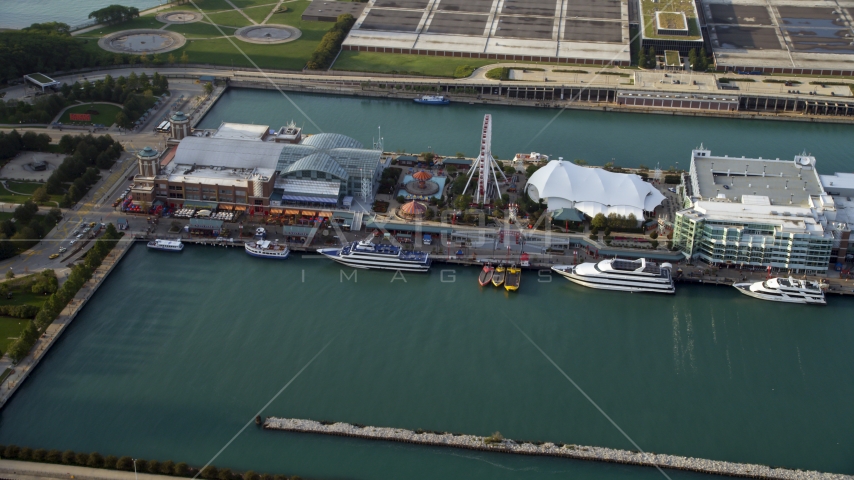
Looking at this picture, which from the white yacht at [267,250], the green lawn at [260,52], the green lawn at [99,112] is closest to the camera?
the white yacht at [267,250]

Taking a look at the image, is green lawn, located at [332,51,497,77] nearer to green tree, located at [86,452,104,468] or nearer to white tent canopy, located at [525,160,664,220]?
white tent canopy, located at [525,160,664,220]

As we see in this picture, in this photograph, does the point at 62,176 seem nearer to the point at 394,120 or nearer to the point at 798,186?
the point at 394,120

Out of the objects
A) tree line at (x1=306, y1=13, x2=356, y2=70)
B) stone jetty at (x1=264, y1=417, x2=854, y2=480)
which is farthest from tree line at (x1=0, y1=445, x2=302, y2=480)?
tree line at (x1=306, y1=13, x2=356, y2=70)

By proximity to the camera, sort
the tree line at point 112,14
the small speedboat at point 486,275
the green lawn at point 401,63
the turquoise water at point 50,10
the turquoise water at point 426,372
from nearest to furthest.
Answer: the turquoise water at point 426,372 < the small speedboat at point 486,275 < the green lawn at point 401,63 < the tree line at point 112,14 < the turquoise water at point 50,10

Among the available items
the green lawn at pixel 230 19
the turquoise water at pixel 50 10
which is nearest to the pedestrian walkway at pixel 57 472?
the green lawn at pixel 230 19

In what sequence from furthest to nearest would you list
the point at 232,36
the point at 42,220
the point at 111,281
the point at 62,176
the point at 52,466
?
A: the point at 232,36 → the point at 62,176 → the point at 42,220 → the point at 111,281 → the point at 52,466

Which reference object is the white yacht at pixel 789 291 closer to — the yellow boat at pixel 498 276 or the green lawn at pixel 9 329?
the yellow boat at pixel 498 276

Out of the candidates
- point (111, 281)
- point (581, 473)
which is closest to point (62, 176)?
point (111, 281)

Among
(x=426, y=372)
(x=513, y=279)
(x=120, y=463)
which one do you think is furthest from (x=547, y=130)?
(x=120, y=463)
